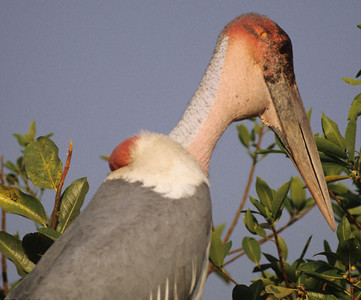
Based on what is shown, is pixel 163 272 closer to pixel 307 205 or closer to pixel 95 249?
pixel 95 249

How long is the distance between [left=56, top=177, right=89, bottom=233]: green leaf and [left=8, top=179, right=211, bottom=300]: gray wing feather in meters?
0.36

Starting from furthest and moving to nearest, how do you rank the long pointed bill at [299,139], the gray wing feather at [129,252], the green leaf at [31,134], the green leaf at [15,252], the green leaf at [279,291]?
1. the green leaf at [31,134]
2. the long pointed bill at [299,139]
3. the green leaf at [15,252]
4. the green leaf at [279,291]
5. the gray wing feather at [129,252]

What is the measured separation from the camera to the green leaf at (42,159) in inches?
107

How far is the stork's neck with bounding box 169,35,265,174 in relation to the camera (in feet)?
8.70

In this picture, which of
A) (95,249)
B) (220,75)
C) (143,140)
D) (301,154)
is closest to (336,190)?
(301,154)

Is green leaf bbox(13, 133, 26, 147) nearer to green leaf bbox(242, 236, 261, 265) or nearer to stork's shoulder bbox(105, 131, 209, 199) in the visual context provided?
stork's shoulder bbox(105, 131, 209, 199)

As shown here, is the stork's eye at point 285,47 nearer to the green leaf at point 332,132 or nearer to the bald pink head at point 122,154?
the green leaf at point 332,132

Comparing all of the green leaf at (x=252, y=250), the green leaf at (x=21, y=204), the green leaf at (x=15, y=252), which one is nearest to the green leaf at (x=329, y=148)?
the green leaf at (x=252, y=250)

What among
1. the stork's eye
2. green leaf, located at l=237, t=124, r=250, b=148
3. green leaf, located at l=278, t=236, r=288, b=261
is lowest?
green leaf, located at l=278, t=236, r=288, b=261

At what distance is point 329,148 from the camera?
2.89m

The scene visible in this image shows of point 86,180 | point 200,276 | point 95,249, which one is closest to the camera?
point 95,249

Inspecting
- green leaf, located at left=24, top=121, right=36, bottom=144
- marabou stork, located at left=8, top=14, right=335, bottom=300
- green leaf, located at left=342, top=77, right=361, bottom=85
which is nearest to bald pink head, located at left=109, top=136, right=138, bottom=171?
marabou stork, located at left=8, top=14, right=335, bottom=300

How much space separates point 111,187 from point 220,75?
0.93 m

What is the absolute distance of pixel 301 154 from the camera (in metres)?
2.92
